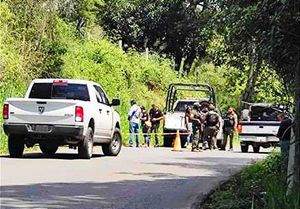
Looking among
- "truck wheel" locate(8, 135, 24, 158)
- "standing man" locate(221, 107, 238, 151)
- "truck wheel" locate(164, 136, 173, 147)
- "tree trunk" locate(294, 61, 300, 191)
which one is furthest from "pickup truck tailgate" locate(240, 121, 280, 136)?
"tree trunk" locate(294, 61, 300, 191)

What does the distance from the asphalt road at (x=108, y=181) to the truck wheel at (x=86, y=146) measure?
245 millimetres

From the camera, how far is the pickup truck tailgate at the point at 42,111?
18.6 meters

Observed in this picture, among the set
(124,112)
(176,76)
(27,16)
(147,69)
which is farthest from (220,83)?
(27,16)

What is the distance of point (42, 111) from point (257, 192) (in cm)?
873

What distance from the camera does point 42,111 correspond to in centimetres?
1867

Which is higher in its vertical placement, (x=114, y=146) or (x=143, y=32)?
(x=143, y=32)

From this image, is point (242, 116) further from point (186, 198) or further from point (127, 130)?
point (186, 198)

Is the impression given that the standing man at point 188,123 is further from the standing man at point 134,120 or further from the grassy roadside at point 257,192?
the grassy roadside at point 257,192

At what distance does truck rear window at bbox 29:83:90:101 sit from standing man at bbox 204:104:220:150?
8.46 m

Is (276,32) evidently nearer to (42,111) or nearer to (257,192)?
(257,192)

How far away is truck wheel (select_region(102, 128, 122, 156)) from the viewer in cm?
2144

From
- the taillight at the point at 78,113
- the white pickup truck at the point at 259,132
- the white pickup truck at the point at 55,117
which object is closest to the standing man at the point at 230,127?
the white pickup truck at the point at 259,132

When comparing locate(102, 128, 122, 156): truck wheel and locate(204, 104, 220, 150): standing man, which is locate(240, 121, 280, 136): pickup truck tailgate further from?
locate(102, 128, 122, 156): truck wheel

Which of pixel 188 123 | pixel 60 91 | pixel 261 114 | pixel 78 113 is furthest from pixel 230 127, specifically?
pixel 78 113
